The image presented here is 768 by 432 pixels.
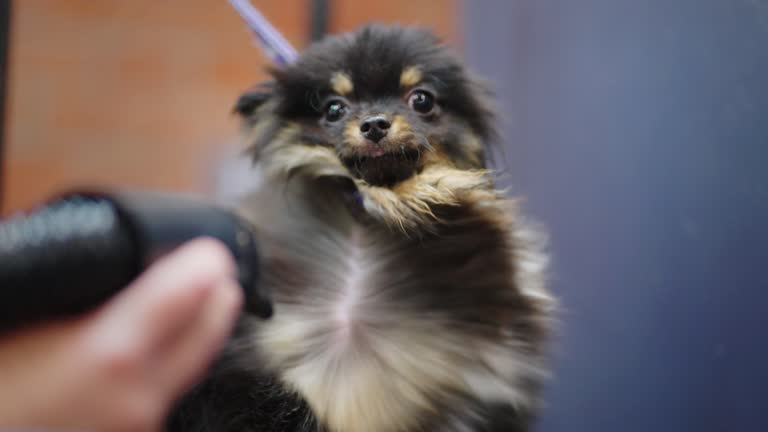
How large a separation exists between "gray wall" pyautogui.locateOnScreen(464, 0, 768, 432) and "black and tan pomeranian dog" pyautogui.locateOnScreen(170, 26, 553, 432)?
116 millimetres

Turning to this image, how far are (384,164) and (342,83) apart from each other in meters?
0.11

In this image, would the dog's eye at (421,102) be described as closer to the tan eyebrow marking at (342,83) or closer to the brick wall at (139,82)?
the tan eyebrow marking at (342,83)

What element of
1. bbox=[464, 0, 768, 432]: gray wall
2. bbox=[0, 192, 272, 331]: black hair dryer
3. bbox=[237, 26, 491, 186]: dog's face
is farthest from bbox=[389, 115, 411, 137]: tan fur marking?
bbox=[0, 192, 272, 331]: black hair dryer

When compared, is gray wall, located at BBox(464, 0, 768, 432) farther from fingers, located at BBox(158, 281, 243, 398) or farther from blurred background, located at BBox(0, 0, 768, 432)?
fingers, located at BBox(158, 281, 243, 398)

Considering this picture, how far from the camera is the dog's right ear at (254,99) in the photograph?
2.44 feet

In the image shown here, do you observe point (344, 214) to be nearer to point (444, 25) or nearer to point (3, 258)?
point (3, 258)

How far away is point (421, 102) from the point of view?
695 millimetres

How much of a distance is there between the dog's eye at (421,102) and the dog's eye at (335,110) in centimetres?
7

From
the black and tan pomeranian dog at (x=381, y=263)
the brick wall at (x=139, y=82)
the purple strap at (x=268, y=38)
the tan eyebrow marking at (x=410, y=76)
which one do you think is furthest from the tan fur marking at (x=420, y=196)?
the brick wall at (x=139, y=82)

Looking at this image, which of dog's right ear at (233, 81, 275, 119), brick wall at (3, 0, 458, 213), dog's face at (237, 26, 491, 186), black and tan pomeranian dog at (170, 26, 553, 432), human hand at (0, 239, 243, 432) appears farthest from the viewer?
brick wall at (3, 0, 458, 213)

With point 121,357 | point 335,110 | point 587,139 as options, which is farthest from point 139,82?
point 121,357

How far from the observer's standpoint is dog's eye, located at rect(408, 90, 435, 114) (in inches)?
27.2

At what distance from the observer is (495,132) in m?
0.78

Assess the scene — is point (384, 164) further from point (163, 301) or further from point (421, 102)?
point (163, 301)
